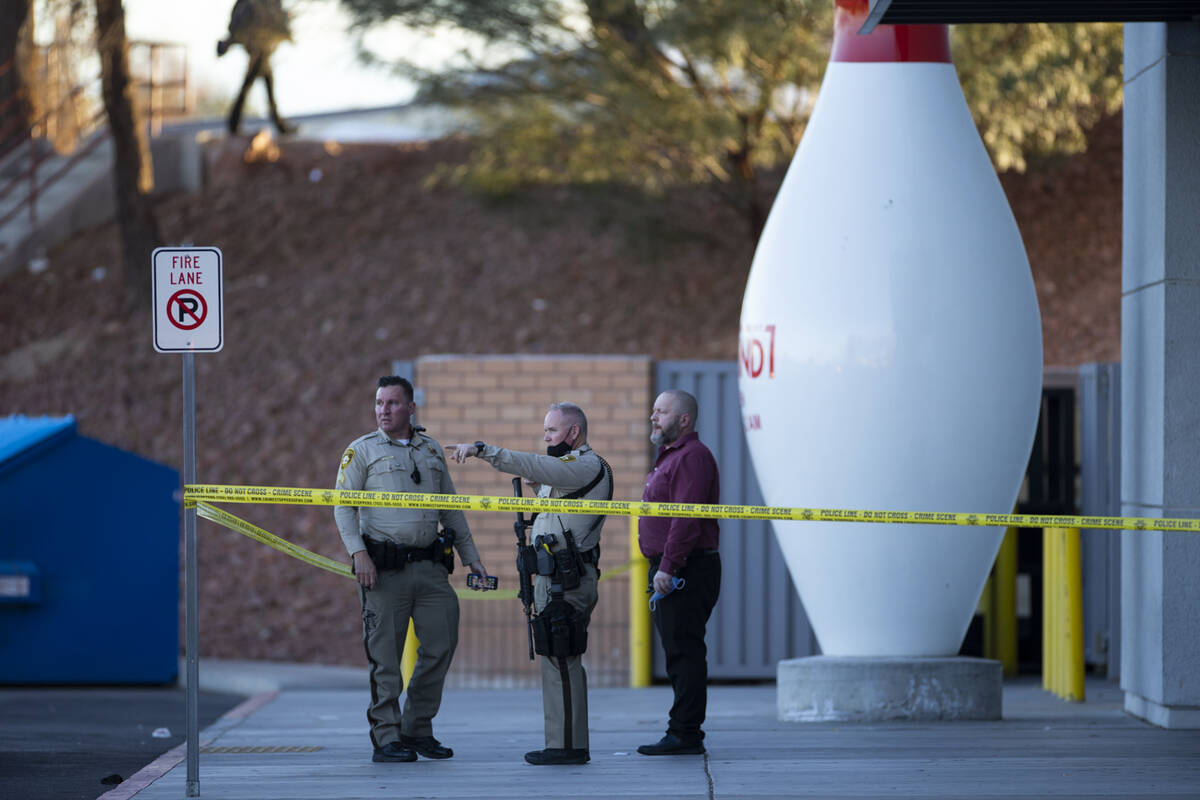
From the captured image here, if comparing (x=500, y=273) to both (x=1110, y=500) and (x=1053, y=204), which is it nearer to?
(x=1053, y=204)

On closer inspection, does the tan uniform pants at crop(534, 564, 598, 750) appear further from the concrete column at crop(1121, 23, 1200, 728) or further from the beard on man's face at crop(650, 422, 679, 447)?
the concrete column at crop(1121, 23, 1200, 728)

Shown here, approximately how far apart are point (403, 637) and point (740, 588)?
4.06 meters

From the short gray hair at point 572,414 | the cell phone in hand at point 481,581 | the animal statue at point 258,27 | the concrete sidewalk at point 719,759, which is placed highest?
the animal statue at point 258,27

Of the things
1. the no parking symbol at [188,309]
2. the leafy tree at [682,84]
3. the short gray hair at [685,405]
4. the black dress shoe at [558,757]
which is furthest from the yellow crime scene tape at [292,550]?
the leafy tree at [682,84]

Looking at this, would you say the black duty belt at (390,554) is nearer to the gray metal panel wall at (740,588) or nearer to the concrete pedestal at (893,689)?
the concrete pedestal at (893,689)

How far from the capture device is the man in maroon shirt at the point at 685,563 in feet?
24.0

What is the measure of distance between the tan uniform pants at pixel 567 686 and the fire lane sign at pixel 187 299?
72.2 inches

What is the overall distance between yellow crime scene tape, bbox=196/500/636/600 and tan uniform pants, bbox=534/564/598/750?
108 cm

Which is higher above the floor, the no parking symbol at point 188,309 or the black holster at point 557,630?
the no parking symbol at point 188,309

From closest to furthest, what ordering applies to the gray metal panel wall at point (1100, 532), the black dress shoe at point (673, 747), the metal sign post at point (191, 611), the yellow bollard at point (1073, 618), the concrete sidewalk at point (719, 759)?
the metal sign post at point (191, 611), the concrete sidewalk at point (719, 759), the black dress shoe at point (673, 747), the yellow bollard at point (1073, 618), the gray metal panel wall at point (1100, 532)

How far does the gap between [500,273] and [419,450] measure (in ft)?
39.8

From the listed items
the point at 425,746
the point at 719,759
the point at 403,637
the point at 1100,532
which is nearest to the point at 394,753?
the point at 425,746

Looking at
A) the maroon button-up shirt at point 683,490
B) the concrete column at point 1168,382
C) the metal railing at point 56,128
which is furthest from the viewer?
the metal railing at point 56,128

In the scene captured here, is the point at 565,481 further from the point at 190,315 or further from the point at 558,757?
the point at 190,315
